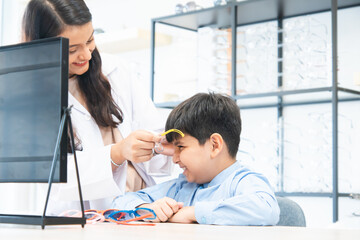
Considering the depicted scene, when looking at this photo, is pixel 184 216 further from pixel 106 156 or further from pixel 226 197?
pixel 106 156

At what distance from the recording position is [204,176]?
1.51 meters

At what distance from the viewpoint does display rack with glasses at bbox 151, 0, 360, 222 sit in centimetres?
263

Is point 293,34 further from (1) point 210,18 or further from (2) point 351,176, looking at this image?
(2) point 351,176

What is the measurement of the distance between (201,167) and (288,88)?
1490mm

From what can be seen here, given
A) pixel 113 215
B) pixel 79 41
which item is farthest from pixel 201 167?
pixel 79 41

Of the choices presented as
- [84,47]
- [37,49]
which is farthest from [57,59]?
[84,47]

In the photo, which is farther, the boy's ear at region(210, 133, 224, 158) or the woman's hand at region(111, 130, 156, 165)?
the boy's ear at region(210, 133, 224, 158)

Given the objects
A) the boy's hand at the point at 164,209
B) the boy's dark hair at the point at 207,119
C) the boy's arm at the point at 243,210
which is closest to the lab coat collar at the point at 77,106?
the boy's dark hair at the point at 207,119

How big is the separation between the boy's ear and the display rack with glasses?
117cm

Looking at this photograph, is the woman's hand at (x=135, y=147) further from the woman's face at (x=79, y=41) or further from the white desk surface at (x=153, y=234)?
the white desk surface at (x=153, y=234)

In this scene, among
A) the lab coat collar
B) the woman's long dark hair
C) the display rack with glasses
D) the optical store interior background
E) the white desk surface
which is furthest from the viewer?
the optical store interior background

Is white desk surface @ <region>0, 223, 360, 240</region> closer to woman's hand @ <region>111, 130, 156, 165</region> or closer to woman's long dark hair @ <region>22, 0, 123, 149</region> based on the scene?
woman's hand @ <region>111, 130, 156, 165</region>

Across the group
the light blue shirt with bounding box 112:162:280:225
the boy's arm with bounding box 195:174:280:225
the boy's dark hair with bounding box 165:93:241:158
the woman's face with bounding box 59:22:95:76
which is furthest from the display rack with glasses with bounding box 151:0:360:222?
the woman's face with bounding box 59:22:95:76

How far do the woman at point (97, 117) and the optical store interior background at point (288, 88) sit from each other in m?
1.31
